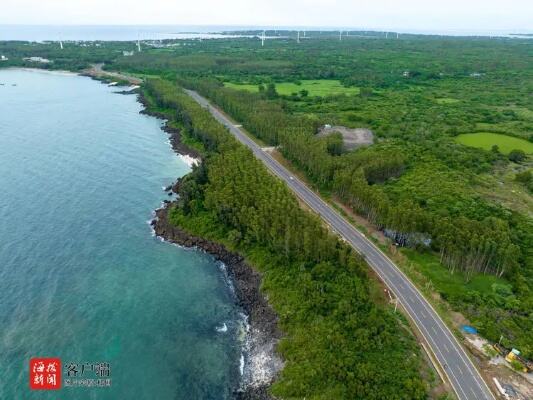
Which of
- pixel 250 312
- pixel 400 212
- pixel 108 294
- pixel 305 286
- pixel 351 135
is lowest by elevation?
pixel 250 312

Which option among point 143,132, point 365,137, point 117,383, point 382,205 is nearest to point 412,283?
point 382,205

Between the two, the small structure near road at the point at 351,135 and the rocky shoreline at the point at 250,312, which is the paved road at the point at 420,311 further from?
the small structure near road at the point at 351,135

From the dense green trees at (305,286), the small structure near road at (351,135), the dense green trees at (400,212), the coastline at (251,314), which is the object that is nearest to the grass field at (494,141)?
the dense green trees at (400,212)

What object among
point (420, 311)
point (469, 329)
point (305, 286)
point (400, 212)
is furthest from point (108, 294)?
point (469, 329)

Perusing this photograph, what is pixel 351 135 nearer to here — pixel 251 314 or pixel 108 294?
pixel 251 314

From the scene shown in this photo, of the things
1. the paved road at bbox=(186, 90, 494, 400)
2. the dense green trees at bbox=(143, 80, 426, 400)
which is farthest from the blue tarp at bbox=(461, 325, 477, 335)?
the dense green trees at bbox=(143, 80, 426, 400)

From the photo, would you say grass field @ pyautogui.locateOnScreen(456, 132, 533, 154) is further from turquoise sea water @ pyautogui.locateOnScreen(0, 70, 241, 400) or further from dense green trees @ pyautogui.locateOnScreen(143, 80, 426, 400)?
turquoise sea water @ pyautogui.locateOnScreen(0, 70, 241, 400)
